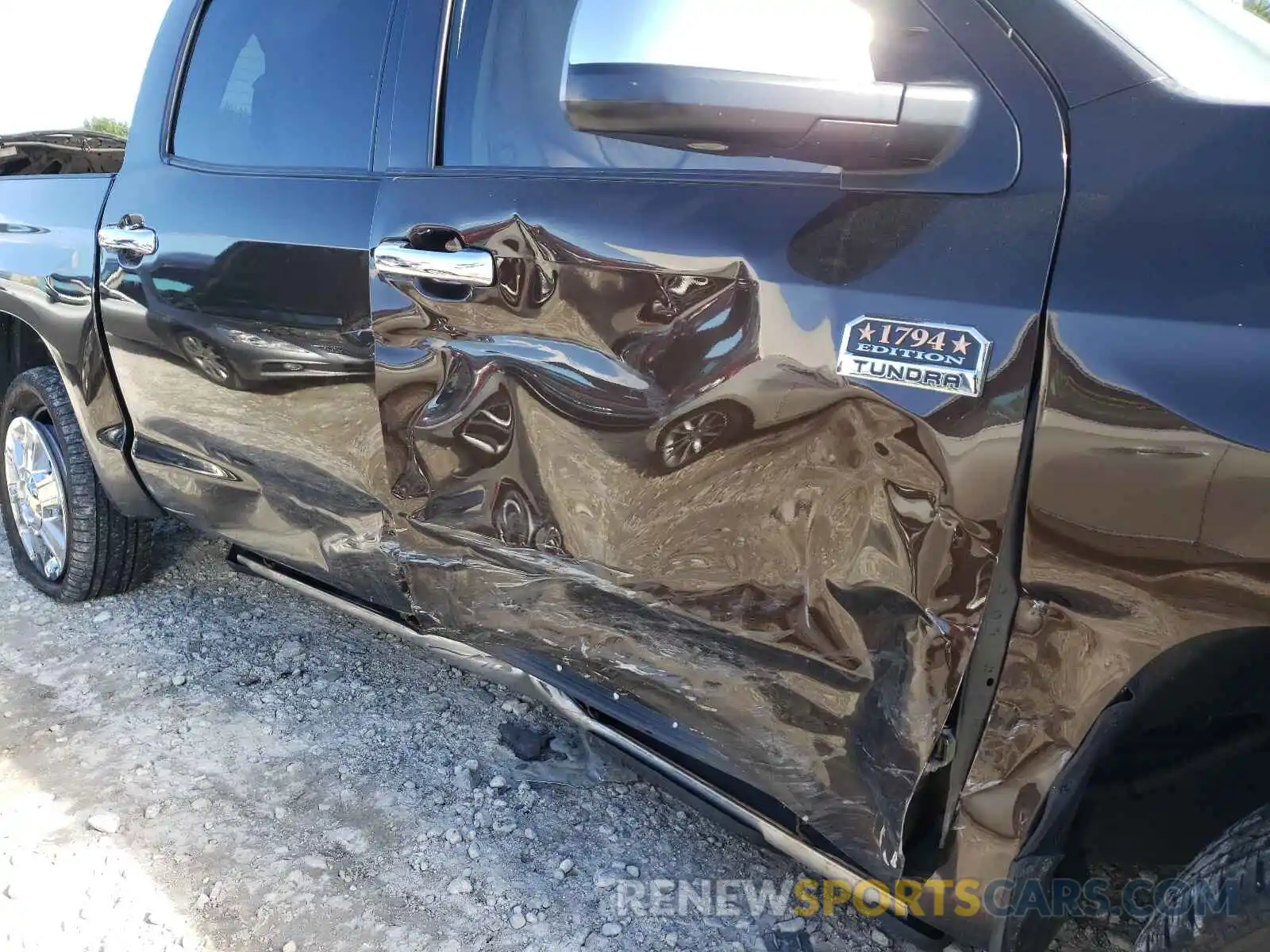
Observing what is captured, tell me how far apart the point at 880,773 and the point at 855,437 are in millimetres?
490

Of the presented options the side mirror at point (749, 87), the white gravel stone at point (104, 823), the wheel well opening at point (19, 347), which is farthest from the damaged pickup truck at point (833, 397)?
the wheel well opening at point (19, 347)

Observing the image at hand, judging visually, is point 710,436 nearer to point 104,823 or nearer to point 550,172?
point 550,172

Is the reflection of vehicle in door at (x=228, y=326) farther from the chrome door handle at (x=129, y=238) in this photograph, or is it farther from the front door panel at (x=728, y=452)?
the front door panel at (x=728, y=452)

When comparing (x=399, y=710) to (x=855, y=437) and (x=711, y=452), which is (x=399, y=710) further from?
(x=855, y=437)

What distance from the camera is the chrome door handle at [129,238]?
8.16ft

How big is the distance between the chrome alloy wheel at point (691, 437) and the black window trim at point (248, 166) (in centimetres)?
94

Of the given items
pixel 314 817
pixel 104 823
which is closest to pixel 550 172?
pixel 314 817

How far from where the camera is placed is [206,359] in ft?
7.88

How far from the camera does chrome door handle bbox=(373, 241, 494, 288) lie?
176 cm

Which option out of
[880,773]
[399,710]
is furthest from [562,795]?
[880,773]

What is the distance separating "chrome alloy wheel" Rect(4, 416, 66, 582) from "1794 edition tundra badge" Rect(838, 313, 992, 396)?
2.75 m

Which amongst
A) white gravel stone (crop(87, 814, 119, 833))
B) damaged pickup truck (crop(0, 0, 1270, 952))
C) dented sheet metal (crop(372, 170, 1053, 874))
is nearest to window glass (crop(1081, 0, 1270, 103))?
damaged pickup truck (crop(0, 0, 1270, 952))

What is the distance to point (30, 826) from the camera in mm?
2152

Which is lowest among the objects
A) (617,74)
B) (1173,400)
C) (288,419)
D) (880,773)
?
(880,773)
